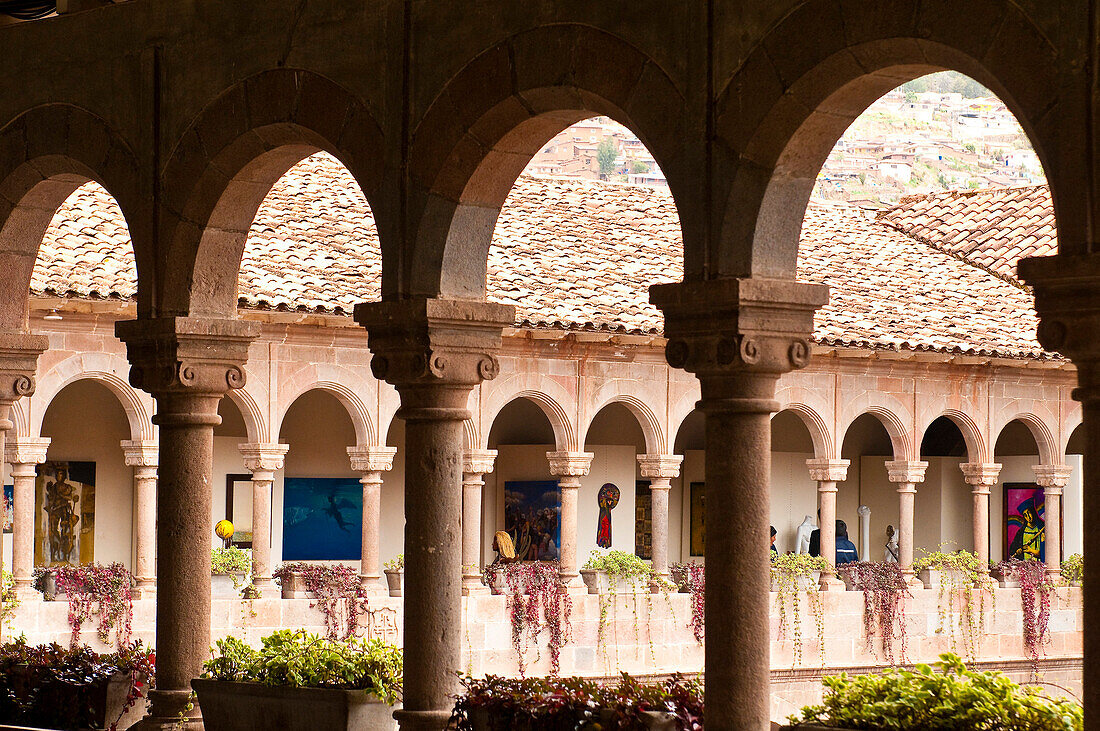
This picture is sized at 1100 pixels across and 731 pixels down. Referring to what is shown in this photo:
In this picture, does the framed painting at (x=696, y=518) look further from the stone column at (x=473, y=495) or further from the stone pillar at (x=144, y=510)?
the stone pillar at (x=144, y=510)

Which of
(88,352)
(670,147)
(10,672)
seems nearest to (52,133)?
(10,672)

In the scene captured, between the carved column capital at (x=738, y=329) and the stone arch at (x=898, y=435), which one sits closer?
the carved column capital at (x=738, y=329)

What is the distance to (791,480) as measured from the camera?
2167cm

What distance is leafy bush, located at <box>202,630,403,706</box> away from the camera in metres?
7.41

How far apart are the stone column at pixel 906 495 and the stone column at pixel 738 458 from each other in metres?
12.6

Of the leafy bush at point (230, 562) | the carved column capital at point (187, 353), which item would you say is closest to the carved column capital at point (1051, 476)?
the leafy bush at point (230, 562)

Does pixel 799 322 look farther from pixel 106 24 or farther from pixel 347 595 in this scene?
pixel 347 595

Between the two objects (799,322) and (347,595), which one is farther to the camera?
(347,595)

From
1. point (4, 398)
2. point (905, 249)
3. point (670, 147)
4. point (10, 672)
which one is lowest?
point (10, 672)

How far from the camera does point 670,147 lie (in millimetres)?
6148

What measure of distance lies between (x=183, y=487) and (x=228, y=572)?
7.03 metres

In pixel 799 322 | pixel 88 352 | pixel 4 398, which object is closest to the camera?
pixel 799 322

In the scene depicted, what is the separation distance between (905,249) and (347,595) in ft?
32.4

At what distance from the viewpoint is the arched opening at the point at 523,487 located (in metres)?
19.7
